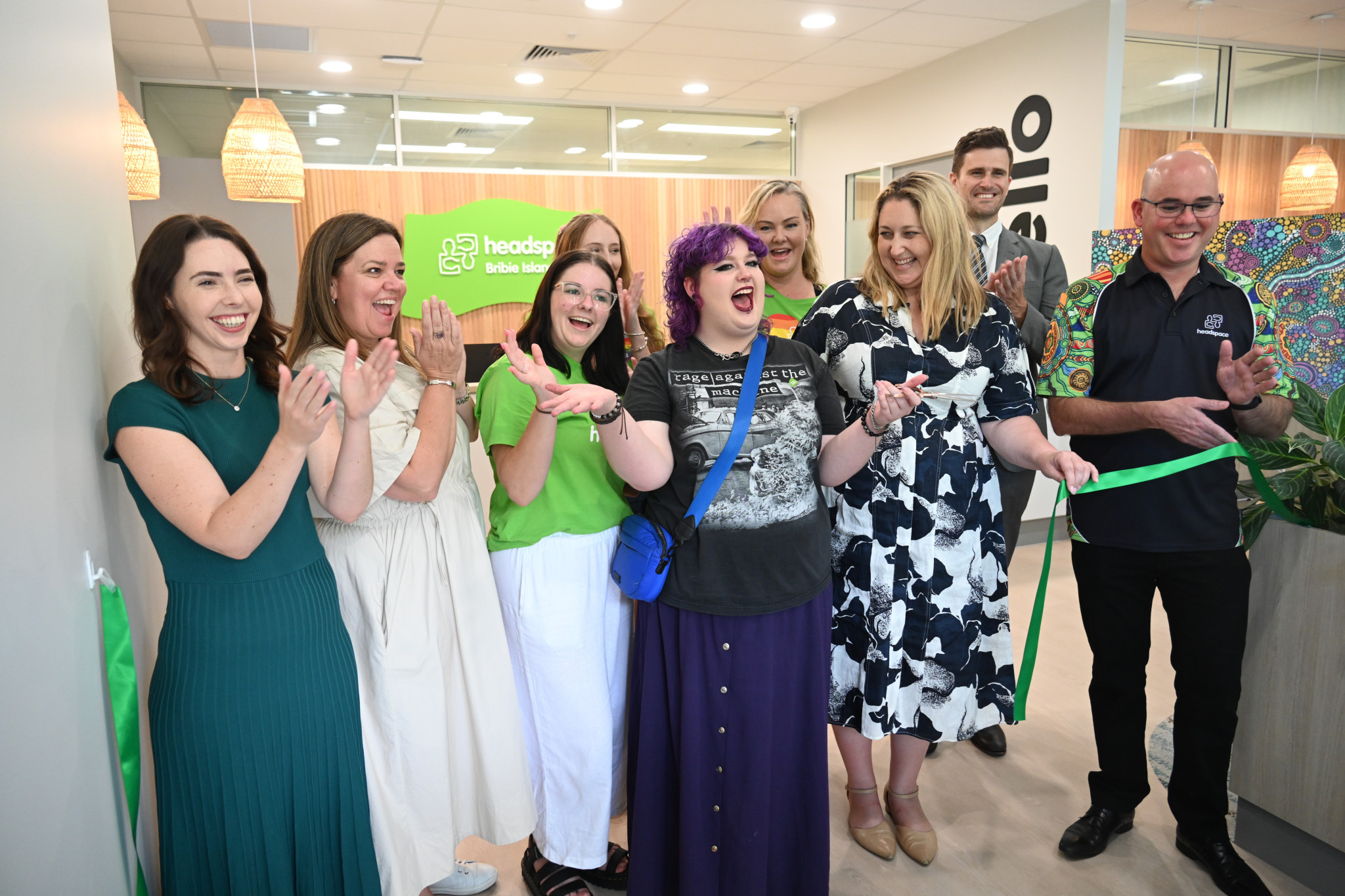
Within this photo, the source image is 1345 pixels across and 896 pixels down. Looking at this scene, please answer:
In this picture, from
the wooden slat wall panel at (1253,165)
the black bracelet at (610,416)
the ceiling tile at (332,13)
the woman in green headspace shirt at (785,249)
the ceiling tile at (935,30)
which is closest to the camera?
the black bracelet at (610,416)

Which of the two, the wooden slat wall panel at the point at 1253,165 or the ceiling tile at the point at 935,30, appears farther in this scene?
the wooden slat wall panel at the point at 1253,165

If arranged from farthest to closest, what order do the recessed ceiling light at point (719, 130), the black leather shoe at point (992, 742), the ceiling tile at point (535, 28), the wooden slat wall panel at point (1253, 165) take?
the recessed ceiling light at point (719, 130)
the wooden slat wall panel at point (1253, 165)
the ceiling tile at point (535, 28)
the black leather shoe at point (992, 742)

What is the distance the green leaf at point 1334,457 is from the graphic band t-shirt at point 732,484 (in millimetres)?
1379

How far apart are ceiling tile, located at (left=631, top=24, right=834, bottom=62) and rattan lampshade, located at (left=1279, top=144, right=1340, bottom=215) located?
3.53m

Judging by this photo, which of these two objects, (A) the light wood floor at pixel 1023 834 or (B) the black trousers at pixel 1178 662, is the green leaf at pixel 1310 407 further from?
(A) the light wood floor at pixel 1023 834

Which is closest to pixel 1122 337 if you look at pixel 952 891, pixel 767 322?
pixel 767 322

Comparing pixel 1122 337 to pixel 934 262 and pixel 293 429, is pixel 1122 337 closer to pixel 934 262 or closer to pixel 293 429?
pixel 934 262

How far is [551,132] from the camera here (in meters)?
7.74

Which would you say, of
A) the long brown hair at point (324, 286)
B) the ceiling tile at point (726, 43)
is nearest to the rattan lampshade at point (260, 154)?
the ceiling tile at point (726, 43)

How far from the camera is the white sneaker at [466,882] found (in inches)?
90.8

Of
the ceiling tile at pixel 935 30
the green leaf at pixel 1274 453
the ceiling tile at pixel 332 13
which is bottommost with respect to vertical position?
the green leaf at pixel 1274 453

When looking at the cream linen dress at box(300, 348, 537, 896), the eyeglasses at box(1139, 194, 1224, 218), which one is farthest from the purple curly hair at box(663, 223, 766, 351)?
the eyeglasses at box(1139, 194, 1224, 218)

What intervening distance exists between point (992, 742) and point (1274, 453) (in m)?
1.41

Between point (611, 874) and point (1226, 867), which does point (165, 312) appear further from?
point (1226, 867)
